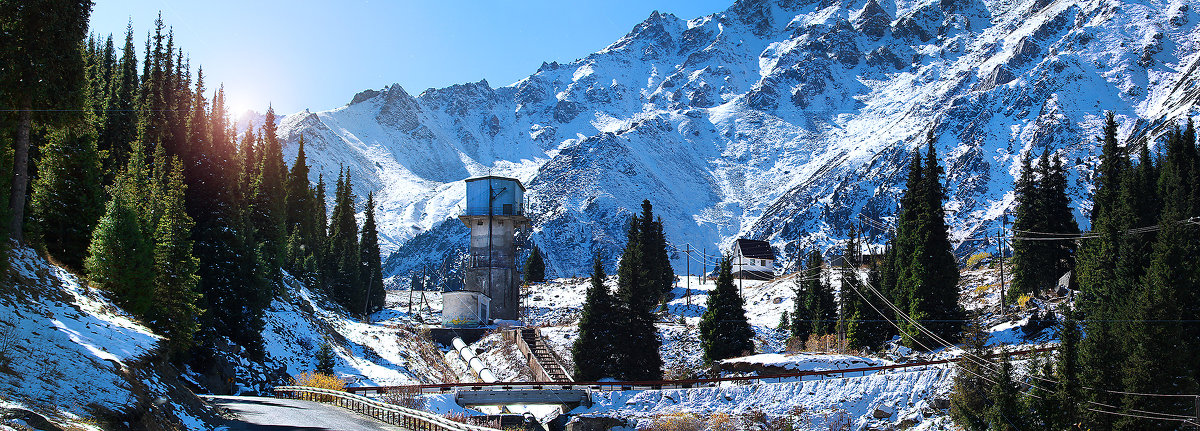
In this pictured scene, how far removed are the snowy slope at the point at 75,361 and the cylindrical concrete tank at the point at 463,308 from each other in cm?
4419

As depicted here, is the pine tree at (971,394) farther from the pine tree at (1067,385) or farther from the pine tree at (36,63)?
the pine tree at (36,63)

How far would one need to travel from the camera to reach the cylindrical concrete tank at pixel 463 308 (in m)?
69.2

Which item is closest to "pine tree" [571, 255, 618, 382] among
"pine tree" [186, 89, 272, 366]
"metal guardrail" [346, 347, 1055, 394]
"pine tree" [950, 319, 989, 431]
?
"metal guardrail" [346, 347, 1055, 394]

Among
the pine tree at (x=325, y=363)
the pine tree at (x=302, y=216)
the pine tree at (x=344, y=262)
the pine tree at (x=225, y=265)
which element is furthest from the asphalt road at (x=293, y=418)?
the pine tree at (x=344, y=262)

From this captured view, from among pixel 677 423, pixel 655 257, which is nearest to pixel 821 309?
pixel 655 257

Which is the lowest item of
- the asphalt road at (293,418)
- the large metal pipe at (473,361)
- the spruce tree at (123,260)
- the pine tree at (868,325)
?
the large metal pipe at (473,361)

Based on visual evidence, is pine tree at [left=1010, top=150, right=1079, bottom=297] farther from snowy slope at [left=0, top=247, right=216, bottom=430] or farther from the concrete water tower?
snowy slope at [left=0, top=247, right=216, bottom=430]

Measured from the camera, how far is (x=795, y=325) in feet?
209

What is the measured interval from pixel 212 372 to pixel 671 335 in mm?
36894

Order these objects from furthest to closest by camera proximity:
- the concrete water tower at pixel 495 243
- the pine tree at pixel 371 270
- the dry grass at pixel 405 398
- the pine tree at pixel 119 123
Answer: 1. the pine tree at pixel 371 270
2. the concrete water tower at pixel 495 243
3. the pine tree at pixel 119 123
4. the dry grass at pixel 405 398

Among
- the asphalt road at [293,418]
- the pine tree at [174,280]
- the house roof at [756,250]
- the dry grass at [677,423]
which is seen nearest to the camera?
the asphalt road at [293,418]

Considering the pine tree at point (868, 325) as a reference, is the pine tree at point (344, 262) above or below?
above

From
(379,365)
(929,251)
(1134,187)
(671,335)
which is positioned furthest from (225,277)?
(1134,187)

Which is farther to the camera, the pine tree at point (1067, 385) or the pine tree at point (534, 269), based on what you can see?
the pine tree at point (534, 269)
